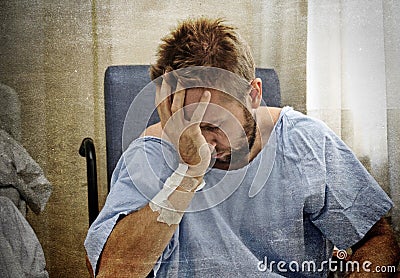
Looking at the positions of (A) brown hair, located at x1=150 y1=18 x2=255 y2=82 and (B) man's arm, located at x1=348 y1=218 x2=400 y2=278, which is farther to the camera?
(B) man's arm, located at x1=348 y1=218 x2=400 y2=278

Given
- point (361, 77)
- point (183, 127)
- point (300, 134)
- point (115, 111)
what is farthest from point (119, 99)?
point (361, 77)

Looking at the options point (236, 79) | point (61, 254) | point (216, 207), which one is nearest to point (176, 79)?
point (236, 79)

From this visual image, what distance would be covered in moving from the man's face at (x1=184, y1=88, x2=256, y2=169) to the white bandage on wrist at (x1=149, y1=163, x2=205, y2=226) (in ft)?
0.24

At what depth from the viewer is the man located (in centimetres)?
127

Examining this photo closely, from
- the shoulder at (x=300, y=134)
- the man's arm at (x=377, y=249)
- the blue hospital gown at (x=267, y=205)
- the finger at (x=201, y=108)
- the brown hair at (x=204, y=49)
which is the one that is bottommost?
the man's arm at (x=377, y=249)

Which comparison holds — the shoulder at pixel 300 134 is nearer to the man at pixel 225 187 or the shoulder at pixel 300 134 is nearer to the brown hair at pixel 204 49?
the man at pixel 225 187

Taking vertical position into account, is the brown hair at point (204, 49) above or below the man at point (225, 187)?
above

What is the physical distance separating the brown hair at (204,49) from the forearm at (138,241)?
9.0 inches

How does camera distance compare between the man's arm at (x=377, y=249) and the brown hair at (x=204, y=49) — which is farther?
the man's arm at (x=377, y=249)

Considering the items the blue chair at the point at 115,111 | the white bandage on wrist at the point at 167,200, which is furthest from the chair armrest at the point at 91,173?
the white bandage on wrist at the point at 167,200

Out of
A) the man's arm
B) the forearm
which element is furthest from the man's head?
the man's arm

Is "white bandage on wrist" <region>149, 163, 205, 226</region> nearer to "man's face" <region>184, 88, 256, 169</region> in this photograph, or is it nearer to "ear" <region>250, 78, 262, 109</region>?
"man's face" <region>184, 88, 256, 169</region>

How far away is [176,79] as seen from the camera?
4.17ft

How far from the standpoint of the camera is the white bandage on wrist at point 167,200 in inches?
49.9
